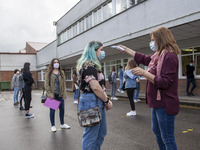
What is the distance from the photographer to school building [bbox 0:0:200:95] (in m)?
8.02

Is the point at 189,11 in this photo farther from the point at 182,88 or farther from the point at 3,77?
the point at 3,77

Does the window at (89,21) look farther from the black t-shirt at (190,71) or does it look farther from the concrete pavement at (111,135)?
the concrete pavement at (111,135)

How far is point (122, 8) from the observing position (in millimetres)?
11953

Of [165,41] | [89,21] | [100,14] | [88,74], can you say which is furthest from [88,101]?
[89,21]

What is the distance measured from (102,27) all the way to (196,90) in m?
7.70

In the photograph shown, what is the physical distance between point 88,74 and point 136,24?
8606mm

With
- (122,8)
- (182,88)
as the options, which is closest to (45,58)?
(122,8)

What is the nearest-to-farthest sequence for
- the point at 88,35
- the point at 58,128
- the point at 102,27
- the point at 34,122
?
1. the point at 58,128
2. the point at 34,122
3. the point at 102,27
4. the point at 88,35

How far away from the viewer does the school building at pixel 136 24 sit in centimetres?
802

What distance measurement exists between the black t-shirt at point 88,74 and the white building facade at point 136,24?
6.45m

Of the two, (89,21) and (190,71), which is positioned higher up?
Answer: (89,21)

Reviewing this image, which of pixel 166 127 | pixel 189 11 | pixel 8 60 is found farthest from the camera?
pixel 8 60

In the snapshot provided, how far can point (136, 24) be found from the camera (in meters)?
10.2

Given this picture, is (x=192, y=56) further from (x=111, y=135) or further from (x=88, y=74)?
(x=88, y=74)
